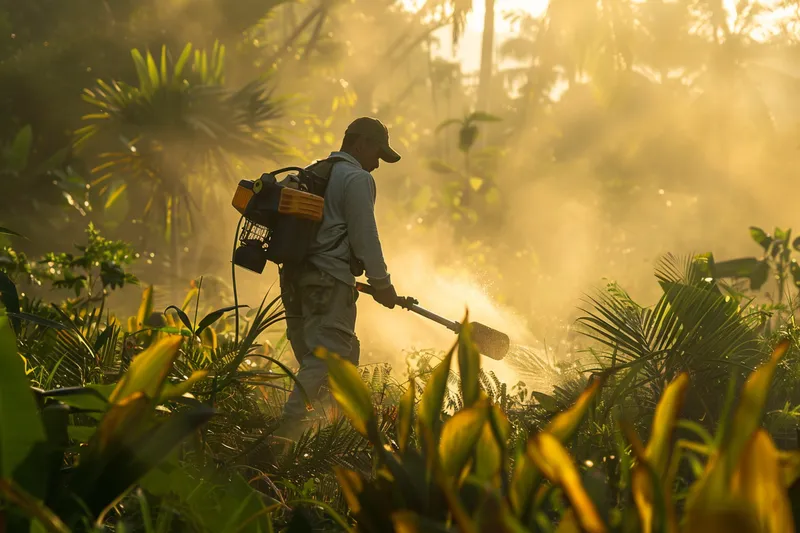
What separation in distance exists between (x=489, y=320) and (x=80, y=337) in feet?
16.9

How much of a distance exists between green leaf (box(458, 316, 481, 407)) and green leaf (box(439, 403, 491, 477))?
0.12 meters

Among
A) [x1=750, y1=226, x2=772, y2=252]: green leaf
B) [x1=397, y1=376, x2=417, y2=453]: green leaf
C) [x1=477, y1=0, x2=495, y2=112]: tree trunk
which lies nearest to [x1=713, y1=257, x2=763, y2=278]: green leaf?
[x1=750, y1=226, x2=772, y2=252]: green leaf

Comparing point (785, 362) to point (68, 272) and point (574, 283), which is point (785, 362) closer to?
point (68, 272)

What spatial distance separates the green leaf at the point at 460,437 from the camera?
4.00 ft

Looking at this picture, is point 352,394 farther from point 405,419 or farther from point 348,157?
point 348,157

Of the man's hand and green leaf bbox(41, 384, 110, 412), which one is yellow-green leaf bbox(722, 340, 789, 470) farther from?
the man's hand

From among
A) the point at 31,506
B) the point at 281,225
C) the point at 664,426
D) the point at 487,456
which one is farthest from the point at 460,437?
the point at 281,225

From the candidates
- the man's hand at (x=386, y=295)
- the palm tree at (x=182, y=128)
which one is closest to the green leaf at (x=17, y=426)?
the man's hand at (x=386, y=295)

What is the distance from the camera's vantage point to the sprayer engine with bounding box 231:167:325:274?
4219mm

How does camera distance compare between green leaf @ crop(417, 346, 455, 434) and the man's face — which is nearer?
green leaf @ crop(417, 346, 455, 434)

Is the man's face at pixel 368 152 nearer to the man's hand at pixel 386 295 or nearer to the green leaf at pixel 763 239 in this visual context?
the man's hand at pixel 386 295

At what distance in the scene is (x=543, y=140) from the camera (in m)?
29.5

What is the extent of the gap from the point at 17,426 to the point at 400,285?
9764 mm

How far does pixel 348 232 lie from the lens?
449 cm
